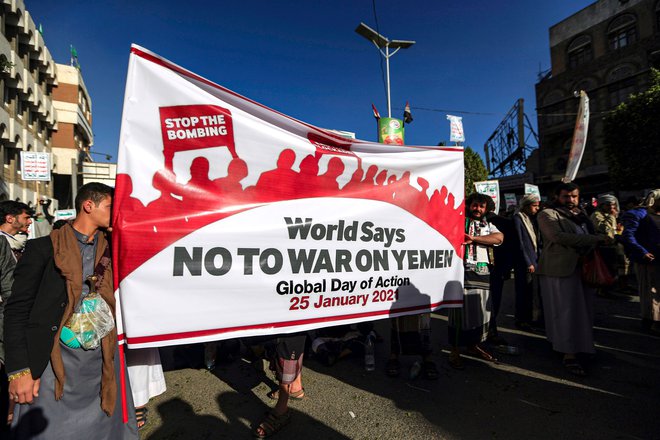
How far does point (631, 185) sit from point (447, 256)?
19.7 metres

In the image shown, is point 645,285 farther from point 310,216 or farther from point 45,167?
point 45,167

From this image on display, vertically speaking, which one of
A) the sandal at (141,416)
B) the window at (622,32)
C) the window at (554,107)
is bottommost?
the sandal at (141,416)

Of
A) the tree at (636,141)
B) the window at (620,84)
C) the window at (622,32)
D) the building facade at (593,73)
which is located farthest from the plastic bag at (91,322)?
the window at (622,32)

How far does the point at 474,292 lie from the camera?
145 inches

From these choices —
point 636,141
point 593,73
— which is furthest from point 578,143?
point 593,73

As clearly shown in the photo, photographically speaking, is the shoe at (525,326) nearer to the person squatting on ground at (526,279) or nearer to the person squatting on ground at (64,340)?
the person squatting on ground at (526,279)

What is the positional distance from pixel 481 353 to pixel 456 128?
1182 cm

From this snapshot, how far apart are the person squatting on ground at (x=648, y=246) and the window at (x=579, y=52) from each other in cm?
2814

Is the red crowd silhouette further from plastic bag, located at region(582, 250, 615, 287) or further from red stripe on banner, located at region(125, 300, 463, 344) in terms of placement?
plastic bag, located at region(582, 250, 615, 287)

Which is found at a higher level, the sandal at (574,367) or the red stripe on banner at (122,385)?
the red stripe on banner at (122,385)

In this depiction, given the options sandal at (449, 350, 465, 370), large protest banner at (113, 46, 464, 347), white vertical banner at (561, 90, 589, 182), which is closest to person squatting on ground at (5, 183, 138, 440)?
large protest banner at (113, 46, 464, 347)

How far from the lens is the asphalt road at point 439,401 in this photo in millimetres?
2564

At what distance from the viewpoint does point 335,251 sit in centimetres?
252

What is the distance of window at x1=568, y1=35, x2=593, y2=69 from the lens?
83.7ft
